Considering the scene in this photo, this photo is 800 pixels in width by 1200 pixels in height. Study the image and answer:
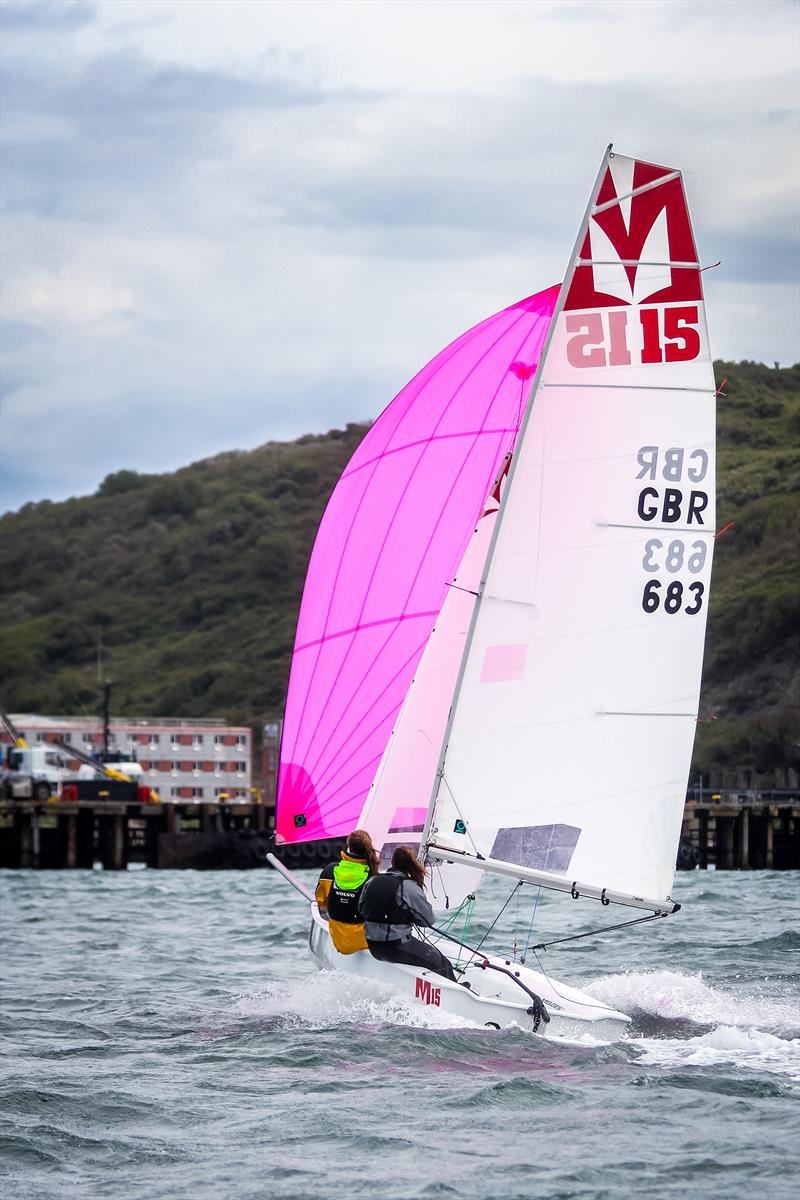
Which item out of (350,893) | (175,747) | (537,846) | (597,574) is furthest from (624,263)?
(175,747)

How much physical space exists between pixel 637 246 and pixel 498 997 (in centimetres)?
541

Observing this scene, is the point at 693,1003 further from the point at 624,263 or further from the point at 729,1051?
the point at 624,263

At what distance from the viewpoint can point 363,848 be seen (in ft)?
39.4

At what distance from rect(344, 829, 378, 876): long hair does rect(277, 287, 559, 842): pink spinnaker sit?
147 centimetres

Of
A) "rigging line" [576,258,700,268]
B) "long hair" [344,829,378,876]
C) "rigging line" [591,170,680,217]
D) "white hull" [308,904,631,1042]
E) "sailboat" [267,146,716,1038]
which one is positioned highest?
"rigging line" [591,170,680,217]

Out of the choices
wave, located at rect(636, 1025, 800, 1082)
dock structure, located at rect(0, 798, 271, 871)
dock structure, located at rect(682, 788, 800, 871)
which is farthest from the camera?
dock structure, located at rect(682, 788, 800, 871)

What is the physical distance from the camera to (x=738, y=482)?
9894 centimetres

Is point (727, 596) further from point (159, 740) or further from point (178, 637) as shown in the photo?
point (178, 637)

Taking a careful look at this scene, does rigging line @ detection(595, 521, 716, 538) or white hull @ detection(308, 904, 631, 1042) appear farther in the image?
rigging line @ detection(595, 521, 716, 538)

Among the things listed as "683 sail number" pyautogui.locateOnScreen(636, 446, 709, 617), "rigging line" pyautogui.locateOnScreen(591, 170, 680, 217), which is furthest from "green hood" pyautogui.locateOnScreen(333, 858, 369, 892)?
"rigging line" pyautogui.locateOnScreen(591, 170, 680, 217)

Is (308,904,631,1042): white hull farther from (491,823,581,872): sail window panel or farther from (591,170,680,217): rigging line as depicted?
(591,170,680,217): rigging line

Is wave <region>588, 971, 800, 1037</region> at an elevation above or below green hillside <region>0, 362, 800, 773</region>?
below

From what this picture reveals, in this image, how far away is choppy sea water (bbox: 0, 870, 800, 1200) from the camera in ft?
27.0

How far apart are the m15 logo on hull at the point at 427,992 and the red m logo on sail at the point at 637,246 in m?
4.85
